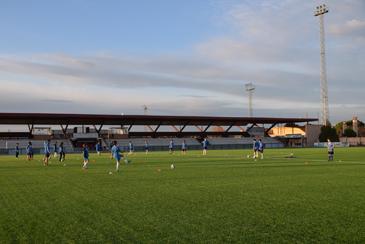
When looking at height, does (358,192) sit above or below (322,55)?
below

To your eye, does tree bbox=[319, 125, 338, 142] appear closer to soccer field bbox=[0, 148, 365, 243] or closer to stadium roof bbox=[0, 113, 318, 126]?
stadium roof bbox=[0, 113, 318, 126]

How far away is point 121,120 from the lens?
80812 millimetres

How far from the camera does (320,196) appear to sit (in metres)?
12.8

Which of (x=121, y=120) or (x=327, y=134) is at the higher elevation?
(x=121, y=120)

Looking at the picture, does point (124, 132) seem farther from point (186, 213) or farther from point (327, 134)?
point (186, 213)

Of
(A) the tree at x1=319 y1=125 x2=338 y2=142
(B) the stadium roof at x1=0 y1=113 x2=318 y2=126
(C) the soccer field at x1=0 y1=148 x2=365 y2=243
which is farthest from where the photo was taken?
(A) the tree at x1=319 y1=125 x2=338 y2=142

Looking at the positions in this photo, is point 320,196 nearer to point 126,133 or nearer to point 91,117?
point 91,117

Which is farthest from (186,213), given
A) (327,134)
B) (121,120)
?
(327,134)

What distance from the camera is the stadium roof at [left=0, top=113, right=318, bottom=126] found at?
7231cm

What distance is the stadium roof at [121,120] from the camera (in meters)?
72.3

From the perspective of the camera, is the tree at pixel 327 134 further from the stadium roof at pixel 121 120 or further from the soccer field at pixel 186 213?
the soccer field at pixel 186 213

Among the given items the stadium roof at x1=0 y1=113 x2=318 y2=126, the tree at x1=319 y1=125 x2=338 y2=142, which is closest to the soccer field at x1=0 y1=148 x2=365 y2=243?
the stadium roof at x1=0 y1=113 x2=318 y2=126

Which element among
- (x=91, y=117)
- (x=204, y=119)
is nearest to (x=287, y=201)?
(x=91, y=117)

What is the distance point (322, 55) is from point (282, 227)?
81406mm
